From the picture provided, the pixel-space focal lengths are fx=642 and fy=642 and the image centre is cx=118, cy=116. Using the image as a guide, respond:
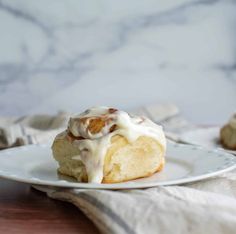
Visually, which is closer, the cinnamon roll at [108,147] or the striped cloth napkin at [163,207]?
the striped cloth napkin at [163,207]

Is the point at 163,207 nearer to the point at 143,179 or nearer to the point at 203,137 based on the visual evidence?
the point at 143,179

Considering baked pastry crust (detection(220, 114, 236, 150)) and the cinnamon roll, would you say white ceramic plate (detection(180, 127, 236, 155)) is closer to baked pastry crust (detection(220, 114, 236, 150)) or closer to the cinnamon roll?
baked pastry crust (detection(220, 114, 236, 150))

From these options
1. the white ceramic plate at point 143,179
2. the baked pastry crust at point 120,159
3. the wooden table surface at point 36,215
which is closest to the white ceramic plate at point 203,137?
the white ceramic plate at point 143,179

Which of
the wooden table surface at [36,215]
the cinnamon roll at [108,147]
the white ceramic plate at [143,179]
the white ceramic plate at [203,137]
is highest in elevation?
the cinnamon roll at [108,147]

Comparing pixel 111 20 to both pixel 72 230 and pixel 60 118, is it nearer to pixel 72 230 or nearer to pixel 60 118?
pixel 60 118

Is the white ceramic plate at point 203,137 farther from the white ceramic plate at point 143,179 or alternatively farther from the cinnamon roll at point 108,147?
the cinnamon roll at point 108,147

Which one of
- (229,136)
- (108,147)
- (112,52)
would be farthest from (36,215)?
(112,52)

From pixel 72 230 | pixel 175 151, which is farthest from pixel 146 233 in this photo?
pixel 175 151
